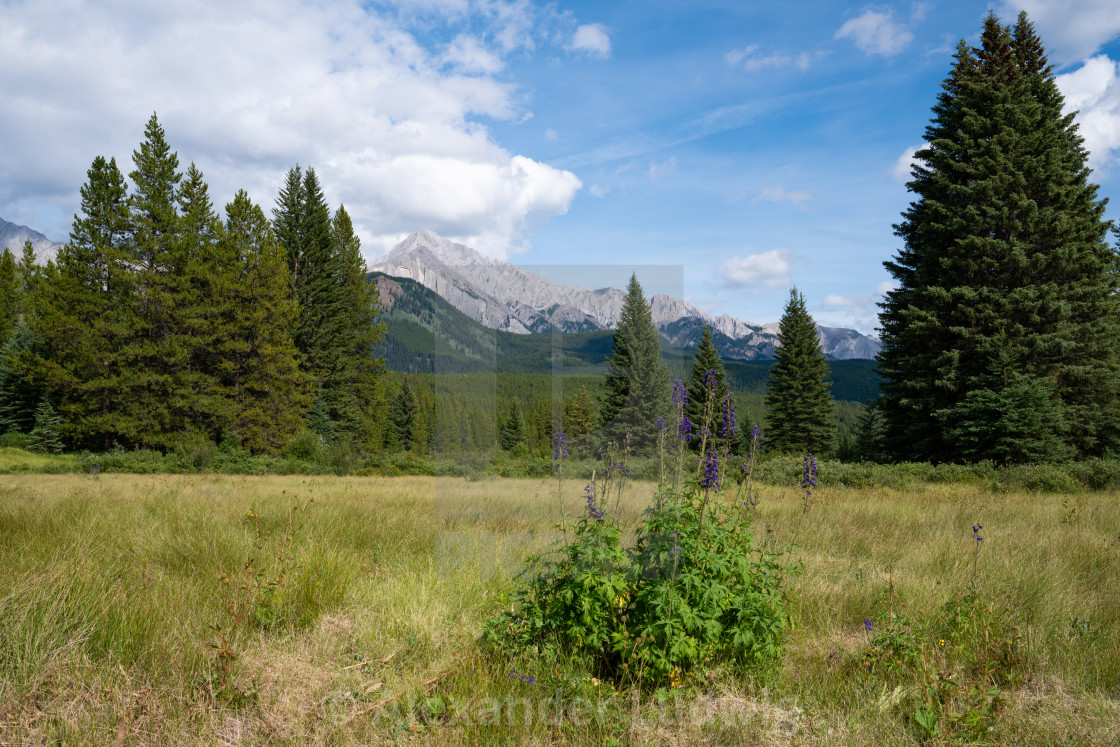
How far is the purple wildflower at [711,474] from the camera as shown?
9.88 feet

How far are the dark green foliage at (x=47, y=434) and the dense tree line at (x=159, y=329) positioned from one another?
12cm

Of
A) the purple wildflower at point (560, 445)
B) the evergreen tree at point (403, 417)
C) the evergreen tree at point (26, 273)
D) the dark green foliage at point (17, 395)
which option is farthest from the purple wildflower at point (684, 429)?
the evergreen tree at point (403, 417)

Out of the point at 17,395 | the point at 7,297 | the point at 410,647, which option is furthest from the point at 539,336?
the point at 7,297

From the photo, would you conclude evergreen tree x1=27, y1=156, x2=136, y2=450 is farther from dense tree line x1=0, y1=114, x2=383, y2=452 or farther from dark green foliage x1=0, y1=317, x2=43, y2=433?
dark green foliage x1=0, y1=317, x2=43, y2=433

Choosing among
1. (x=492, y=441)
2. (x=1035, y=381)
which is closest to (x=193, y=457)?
(x=492, y=441)

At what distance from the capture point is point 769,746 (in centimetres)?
229

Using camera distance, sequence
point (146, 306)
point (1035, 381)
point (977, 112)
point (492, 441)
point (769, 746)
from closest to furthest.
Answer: point (769, 746) → point (492, 441) → point (1035, 381) → point (977, 112) → point (146, 306)

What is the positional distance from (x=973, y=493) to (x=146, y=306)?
110 feet

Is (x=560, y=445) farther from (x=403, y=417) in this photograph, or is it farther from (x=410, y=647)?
(x=403, y=417)

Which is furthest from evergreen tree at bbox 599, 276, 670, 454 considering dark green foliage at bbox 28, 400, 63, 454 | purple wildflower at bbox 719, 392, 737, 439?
dark green foliage at bbox 28, 400, 63, 454

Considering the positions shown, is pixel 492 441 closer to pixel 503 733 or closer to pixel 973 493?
pixel 503 733

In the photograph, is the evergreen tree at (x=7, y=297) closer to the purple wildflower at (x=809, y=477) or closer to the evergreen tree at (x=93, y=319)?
the evergreen tree at (x=93, y=319)

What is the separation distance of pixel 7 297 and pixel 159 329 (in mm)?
21404

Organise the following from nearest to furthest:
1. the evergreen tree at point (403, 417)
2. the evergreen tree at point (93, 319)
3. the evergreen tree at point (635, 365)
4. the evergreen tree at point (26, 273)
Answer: the evergreen tree at point (93, 319), the evergreen tree at point (635, 365), the evergreen tree at point (26, 273), the evergreen tree at point (403, 417)
